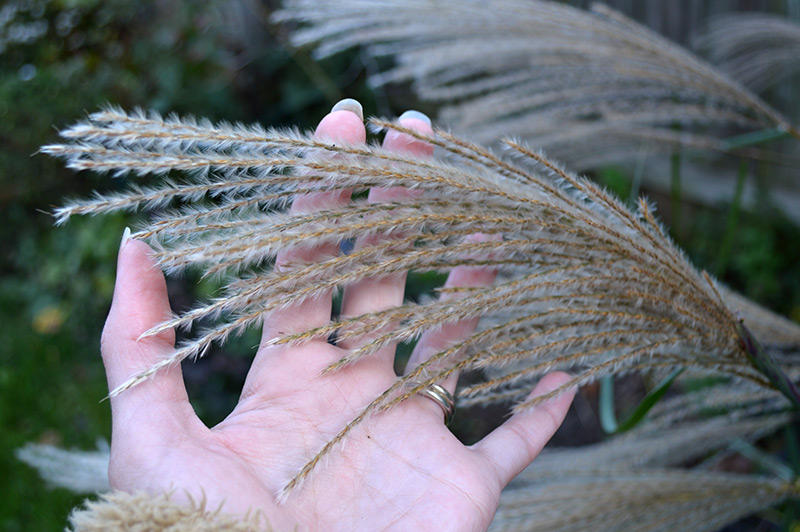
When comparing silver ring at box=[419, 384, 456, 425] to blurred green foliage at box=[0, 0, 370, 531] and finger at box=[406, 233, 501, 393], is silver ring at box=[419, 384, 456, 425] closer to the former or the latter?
finger at box=[406, 233, 501, 393]

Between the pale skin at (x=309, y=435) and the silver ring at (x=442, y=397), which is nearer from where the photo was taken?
the pale skin at (x=309, y=435)

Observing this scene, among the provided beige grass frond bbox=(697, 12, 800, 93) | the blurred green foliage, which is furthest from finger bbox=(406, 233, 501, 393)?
the blurred green foliage

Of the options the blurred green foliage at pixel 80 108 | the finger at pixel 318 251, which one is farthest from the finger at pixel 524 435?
the blurred green foliage at pixel 80 108

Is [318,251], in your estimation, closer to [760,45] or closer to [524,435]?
[524,435]

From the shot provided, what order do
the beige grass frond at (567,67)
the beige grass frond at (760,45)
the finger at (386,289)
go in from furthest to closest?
the beige grass frond at (760,45) < the beige grass frond at (567,67) < the finger at (386,289)

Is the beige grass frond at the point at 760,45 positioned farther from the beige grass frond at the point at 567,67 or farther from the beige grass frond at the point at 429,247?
the beige grass frond at the point at 429,247

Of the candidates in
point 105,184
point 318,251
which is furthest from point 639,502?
point 105,184

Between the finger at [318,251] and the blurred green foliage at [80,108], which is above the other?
the finger at [318,251]
